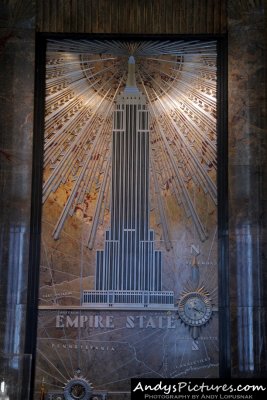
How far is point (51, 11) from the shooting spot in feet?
43.7

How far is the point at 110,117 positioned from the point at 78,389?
402 centimetres

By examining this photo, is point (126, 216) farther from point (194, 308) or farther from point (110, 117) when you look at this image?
point (194, 308)

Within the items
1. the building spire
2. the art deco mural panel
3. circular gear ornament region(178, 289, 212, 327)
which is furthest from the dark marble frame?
the building spire

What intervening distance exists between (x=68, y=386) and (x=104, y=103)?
4.20 meters

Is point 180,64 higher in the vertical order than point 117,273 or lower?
higher

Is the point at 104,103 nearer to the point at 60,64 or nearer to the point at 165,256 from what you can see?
the point at 60,64

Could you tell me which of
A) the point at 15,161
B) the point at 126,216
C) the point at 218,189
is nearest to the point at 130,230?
the point at 126,216

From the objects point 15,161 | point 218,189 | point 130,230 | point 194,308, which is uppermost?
point 15,161

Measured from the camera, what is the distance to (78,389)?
40.5 ft

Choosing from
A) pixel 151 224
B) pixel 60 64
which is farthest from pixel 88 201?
pixel 60 64

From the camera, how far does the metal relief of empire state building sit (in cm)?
1267

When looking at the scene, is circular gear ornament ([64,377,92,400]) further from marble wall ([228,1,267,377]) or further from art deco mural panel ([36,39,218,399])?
marble wall ([228,1,267,377])

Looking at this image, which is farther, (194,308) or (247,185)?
(247,185)

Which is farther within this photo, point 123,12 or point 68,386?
point 123,12
